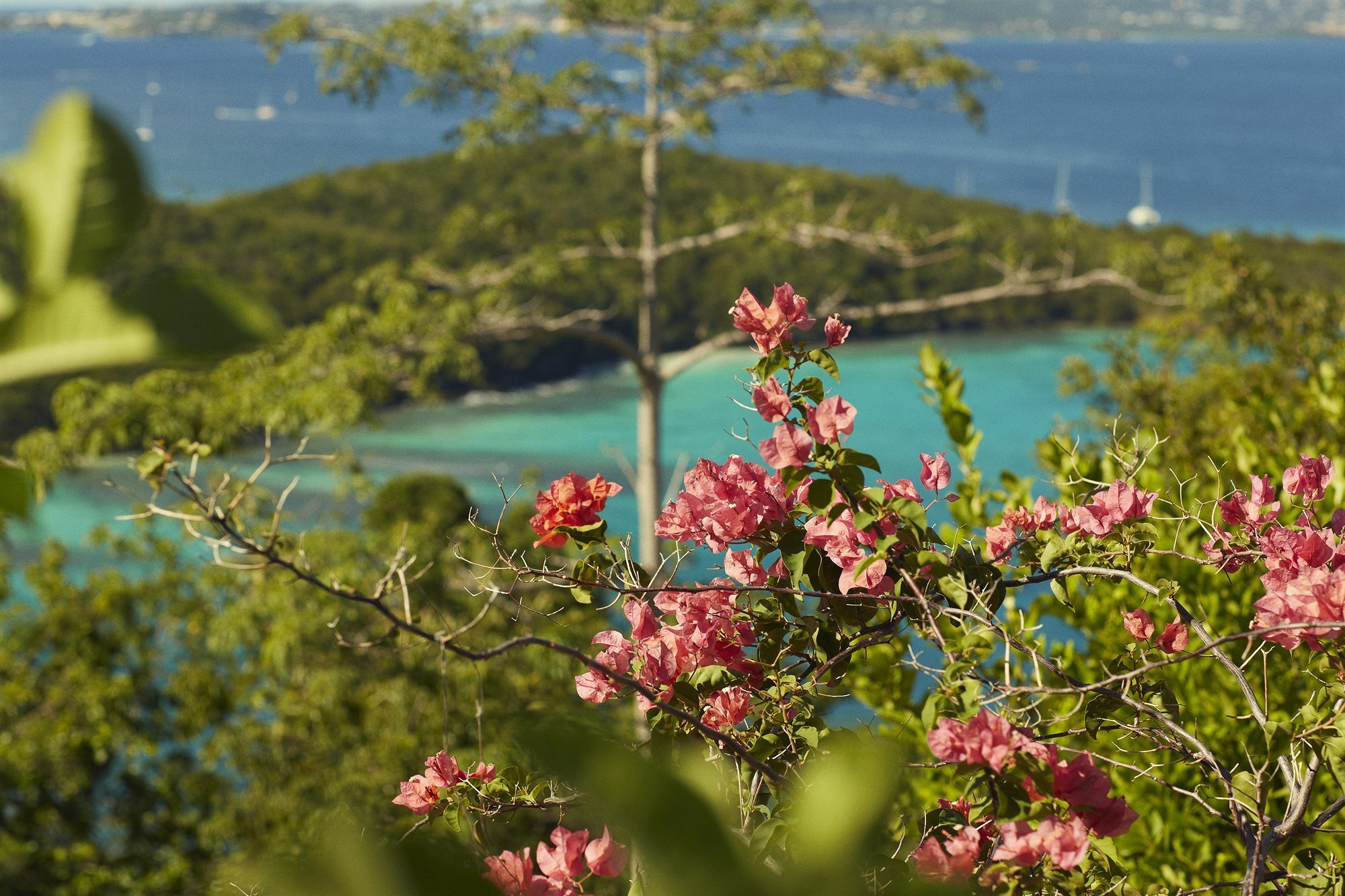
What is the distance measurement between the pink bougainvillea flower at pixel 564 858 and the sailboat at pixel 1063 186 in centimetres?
3057

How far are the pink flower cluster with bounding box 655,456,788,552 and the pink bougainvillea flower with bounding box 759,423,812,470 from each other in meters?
0.12

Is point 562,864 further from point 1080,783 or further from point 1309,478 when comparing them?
point 1309,478

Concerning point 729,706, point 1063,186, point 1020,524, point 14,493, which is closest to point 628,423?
point 1020,524

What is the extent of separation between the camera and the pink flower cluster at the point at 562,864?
33.0 inches

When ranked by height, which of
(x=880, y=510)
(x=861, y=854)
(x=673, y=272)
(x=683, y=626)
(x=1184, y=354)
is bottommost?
(x=673, y=272)

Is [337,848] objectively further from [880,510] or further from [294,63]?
[294,63]

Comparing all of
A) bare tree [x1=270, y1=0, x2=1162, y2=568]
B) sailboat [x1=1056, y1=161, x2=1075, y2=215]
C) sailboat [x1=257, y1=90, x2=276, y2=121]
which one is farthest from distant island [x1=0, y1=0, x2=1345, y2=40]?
sailboat [x1=1056, y1=161, x2=1075, y2=215]

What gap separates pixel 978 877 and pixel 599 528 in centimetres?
48

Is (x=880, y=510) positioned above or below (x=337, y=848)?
below

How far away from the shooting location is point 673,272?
50.6 ft

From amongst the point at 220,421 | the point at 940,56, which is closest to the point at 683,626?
the point at 220,421

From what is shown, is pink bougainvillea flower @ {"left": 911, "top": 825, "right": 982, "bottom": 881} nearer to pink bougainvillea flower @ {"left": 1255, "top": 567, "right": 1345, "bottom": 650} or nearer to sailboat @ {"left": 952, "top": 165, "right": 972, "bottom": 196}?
pink bougainvillea flower @ {"left": 1255, "top": 567, "right": 1345, "bottom": 650}

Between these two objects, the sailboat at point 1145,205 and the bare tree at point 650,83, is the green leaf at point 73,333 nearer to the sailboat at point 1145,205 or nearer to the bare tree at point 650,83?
the bare tree at point 650,83

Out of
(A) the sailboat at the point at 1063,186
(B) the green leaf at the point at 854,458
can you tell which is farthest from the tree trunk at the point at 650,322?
(A) the sailboat at the point at 1063,186
